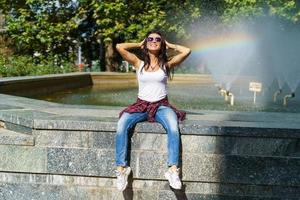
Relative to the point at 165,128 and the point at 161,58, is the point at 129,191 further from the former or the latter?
the point at 161,58

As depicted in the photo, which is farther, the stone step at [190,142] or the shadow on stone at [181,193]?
the shadow on stone at [181,193]

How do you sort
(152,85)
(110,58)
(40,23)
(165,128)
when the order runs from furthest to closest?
(110,58) → (40,23) → (152,85) → (165,128)

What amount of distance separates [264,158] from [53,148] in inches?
77.1

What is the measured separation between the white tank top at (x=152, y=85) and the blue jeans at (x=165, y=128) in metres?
0.23

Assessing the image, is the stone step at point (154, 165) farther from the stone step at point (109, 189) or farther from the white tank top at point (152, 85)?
the white tank top at point (152, 85)

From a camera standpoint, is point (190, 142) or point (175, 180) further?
point (190, 142)

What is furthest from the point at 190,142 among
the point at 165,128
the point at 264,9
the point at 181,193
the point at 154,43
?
the point at 264,9

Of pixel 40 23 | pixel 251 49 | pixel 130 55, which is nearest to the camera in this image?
pixel 130 55

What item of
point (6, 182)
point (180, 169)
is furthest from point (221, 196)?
point (6, 182)

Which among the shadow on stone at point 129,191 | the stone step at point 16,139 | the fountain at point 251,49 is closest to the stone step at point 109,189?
the shadow on stone at point 129,191

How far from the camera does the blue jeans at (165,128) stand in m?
4.52

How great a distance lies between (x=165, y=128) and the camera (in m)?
4.63

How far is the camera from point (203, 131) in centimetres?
459

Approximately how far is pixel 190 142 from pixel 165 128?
0.26 meters
